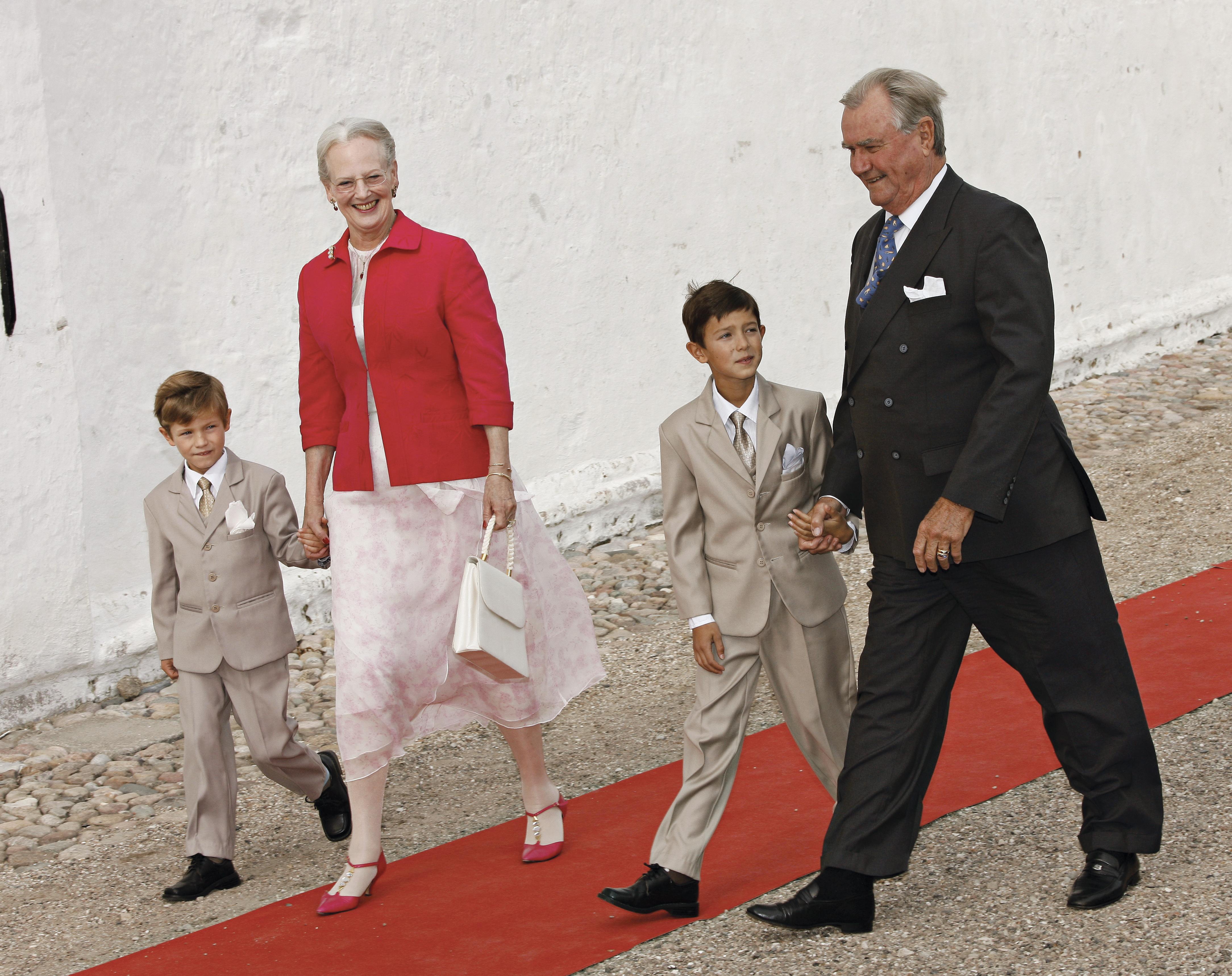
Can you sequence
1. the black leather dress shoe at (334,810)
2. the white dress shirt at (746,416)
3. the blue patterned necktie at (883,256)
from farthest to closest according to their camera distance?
the black leather dress shoe at (334,810) → the white dress shirt at (746,416) → the blue patterned necktie at (883,256)

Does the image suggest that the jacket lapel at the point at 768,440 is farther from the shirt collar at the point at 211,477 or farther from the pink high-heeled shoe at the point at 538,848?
the shirt collar at the point at 211,477

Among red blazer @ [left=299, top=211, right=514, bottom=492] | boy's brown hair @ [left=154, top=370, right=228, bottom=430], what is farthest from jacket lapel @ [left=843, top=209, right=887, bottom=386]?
boy's brown hair @ [left=154, top=370, right=228, bottom=430]

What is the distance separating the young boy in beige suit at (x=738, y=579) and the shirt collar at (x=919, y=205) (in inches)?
17.8

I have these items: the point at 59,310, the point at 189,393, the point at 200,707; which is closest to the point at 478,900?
the point at 200,707

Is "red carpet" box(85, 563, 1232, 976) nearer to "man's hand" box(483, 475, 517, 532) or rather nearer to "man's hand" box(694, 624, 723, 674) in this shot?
"man's hand" box(694, 624, 723, 674)

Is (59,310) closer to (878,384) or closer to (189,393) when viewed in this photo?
(189,393)

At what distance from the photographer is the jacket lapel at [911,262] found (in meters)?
3.16

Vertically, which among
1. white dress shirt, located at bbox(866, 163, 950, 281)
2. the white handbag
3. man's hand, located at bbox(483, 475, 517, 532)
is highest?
white dress shirt, located at bbox(866, 163, 950, 281)

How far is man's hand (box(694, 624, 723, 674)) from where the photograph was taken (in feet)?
11.1

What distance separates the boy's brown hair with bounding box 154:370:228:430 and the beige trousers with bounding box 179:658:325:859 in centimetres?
72

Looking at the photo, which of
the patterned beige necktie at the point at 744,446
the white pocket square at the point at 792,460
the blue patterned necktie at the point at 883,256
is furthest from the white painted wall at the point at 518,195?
the blue patterned necktie at the point at 883,256

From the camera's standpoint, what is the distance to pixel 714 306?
3.47m

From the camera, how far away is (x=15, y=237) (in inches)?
217

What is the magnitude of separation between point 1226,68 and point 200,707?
10.6 metres
